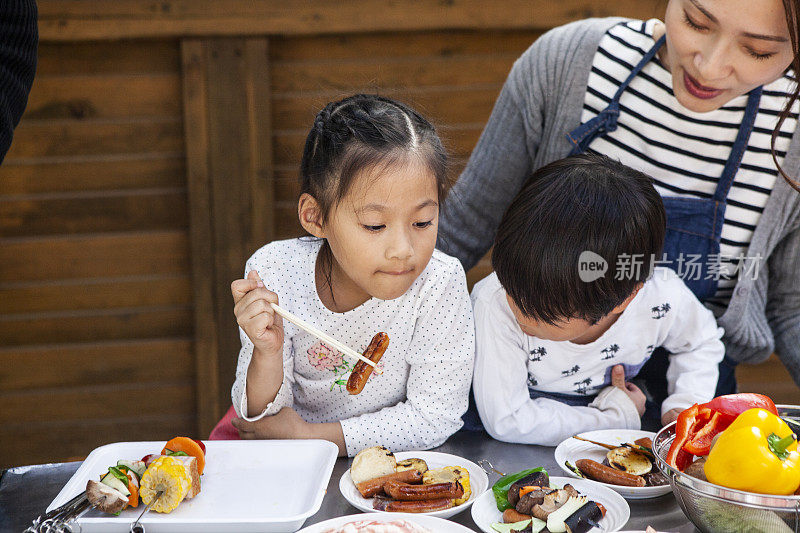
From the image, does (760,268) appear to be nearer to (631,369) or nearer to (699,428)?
(631,369)

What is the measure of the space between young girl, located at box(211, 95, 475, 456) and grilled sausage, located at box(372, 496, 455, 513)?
0.94ft

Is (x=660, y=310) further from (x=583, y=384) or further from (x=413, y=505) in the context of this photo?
(x=413, y=505)

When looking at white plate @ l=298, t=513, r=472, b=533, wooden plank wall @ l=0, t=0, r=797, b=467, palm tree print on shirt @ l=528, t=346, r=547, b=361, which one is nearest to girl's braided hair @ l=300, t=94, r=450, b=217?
palm tree print on shirt @ l=528, t=346, r=547, b=361

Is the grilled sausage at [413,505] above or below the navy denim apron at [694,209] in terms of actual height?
below

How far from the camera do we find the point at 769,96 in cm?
194

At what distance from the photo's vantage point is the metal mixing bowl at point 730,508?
45.4 inches

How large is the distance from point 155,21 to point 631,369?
2.36m

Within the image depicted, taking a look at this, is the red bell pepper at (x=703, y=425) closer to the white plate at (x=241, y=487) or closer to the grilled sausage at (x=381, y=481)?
the grilled sausage at (x=381, y=481)

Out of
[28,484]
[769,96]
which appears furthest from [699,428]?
[28,484]

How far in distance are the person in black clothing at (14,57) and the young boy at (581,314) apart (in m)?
1.05

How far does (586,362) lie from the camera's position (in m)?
1.88

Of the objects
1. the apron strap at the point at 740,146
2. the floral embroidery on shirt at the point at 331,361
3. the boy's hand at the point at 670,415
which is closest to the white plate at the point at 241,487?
the floral embroidery on shirt at the point at 331,361

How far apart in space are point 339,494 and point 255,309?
0.40 m

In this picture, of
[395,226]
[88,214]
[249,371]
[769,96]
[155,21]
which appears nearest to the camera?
[395,226]
